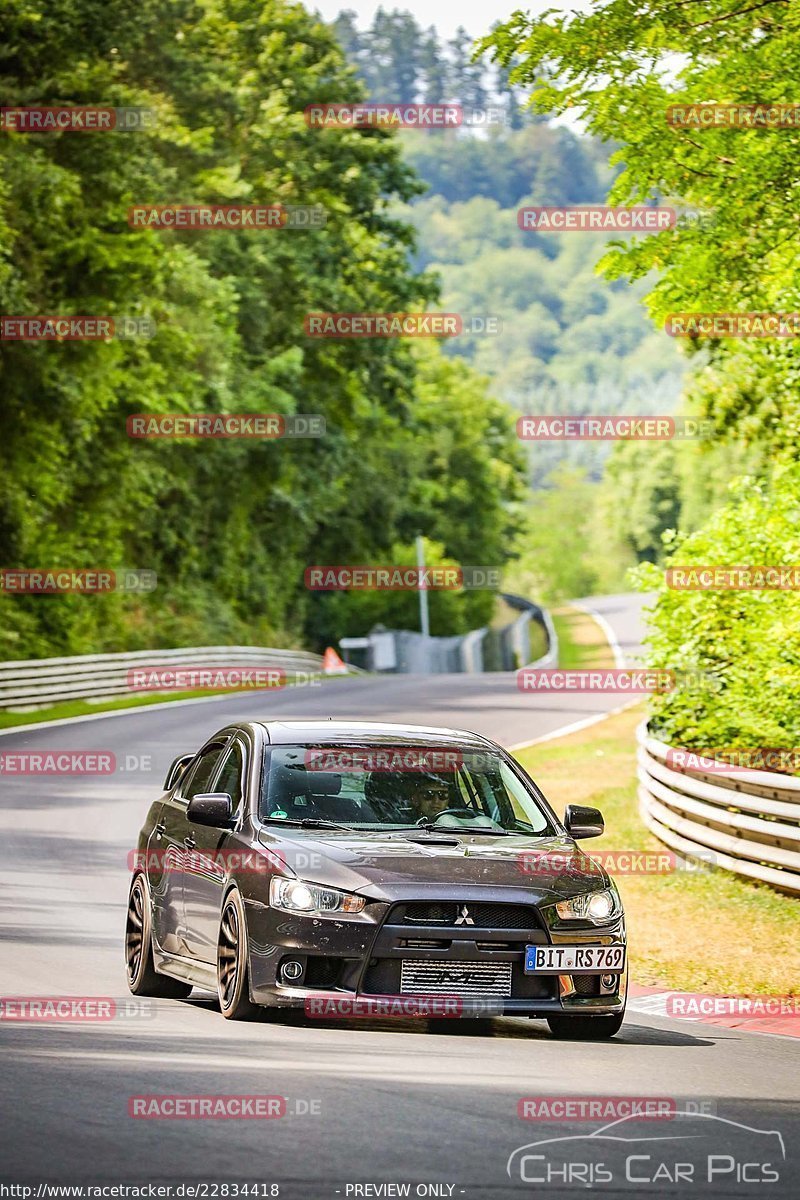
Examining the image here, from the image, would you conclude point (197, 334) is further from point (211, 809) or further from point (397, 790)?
point (211, 809)

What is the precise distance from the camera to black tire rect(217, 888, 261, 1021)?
31.6 ft

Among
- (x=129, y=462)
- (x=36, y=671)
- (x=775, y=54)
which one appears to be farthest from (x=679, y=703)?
(x=129, y=462)

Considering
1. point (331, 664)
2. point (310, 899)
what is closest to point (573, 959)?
point (310, 899)

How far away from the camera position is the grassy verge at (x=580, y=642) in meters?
92.3

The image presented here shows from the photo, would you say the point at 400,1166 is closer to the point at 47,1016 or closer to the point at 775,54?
the point at 47,1016

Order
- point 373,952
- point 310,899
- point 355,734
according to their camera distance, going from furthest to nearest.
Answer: point 355,734 < point 310,899 < point 373,952

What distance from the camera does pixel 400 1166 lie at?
6.65m

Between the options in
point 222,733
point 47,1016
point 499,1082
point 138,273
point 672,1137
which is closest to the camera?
point 672,1137

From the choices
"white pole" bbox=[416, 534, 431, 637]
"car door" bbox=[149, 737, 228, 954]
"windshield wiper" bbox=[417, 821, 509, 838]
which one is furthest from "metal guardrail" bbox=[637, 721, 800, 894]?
"white pole" bbox=[416, 534, 431, 637]

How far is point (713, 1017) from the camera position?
A: 11938mm

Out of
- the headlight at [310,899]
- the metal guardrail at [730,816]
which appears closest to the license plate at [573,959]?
the headlight at [310,899]

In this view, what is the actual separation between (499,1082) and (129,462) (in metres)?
45.7

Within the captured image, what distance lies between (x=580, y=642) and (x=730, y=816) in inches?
3505

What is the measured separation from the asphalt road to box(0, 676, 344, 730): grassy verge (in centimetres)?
2390
